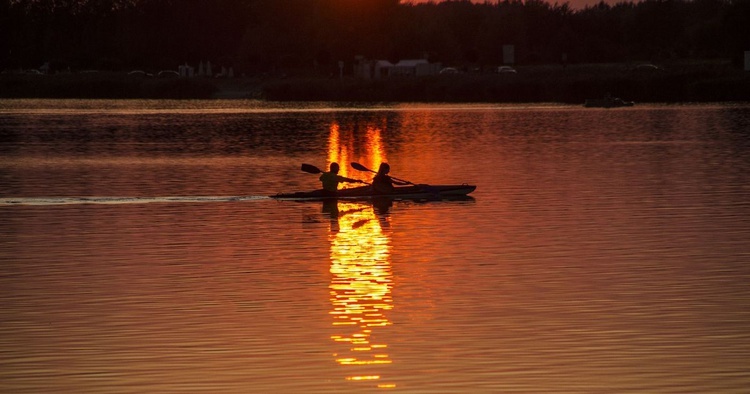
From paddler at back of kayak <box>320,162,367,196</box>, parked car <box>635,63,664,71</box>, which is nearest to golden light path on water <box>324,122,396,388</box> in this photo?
paddler at back of kayak <box>320,162,367,196</box>

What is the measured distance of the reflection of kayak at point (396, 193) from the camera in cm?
4456

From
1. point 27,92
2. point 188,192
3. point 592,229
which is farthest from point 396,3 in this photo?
point 592,229

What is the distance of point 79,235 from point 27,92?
141646 mm

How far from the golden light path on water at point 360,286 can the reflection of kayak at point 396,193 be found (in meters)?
0.37

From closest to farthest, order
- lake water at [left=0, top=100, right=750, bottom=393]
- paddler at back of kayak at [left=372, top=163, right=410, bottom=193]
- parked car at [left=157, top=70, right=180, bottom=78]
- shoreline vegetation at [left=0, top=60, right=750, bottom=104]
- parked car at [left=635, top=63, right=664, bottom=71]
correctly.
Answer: lake water at [left=0, top=100, right=750, bottom=393]
paddler at back of kayak at [left=372, top=163, right=410, bottom=193]
shoreline vegetation at [left=0, top=60, right=750, bottom=104]
parked car at [left=635, top=63, right=664, bottom=71]
parked car at [left=157, top=70, right=180, bottom=78]

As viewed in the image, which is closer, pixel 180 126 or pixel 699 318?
pixel 699 318

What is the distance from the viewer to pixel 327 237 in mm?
36344

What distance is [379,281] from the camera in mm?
27938

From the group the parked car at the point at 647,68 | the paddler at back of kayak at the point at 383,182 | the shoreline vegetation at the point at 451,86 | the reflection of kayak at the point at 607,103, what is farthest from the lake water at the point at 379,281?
the parked car at the point at 647,68

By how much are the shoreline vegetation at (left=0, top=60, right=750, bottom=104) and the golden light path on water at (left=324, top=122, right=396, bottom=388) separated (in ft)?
299

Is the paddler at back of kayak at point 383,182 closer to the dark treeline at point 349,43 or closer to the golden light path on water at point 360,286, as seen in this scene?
the golden light path on water at point 360,286

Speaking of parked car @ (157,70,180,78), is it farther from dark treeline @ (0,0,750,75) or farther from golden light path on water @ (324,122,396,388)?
golden light path on water @ (324,122,396,388)

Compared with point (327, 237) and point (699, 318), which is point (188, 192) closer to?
point (327, 237)

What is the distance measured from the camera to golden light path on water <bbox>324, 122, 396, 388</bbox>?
20.7 metres
